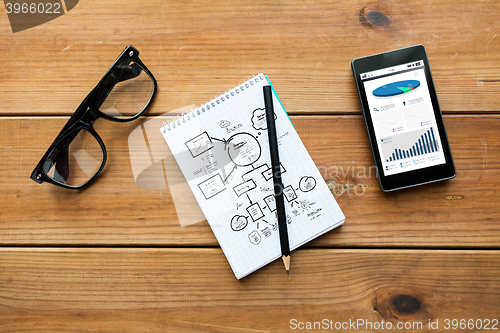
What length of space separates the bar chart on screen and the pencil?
0.61ft

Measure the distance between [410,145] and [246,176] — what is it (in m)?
0.28

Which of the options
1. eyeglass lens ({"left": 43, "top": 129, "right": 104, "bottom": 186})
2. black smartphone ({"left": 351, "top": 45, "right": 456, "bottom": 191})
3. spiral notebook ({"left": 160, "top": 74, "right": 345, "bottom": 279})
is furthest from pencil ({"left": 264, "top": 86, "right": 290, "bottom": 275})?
eyeglass lens ({"left": 43, "top": 129, "right": 104, "bottom": 186})

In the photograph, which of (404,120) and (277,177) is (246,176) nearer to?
(277,177)

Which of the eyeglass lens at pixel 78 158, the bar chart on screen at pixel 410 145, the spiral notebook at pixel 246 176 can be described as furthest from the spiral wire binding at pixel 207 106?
the bar chart on screen at pixel 410 145

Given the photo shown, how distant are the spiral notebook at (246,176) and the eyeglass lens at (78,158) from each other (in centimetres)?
13

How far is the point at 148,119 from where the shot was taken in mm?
544

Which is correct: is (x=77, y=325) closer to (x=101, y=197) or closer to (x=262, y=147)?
(x=101, y=197)

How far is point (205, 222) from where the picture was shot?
1.70 ft

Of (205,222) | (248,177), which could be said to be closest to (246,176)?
(248,177)

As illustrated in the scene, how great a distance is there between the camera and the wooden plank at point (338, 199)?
1.69ft

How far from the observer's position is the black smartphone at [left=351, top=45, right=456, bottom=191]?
0.51 meters

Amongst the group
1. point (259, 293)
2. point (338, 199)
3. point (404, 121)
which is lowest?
point (259, 293)

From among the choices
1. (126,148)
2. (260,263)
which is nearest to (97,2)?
(126,148)

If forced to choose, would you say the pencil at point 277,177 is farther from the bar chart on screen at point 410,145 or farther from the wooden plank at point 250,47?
the bar chart on screen at point 410,145
